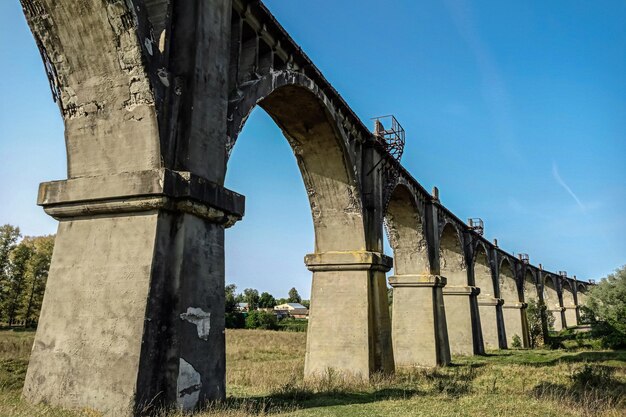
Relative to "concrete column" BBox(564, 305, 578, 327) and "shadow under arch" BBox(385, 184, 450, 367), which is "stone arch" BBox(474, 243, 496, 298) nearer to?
"shadow under arch" BBox(385, 184, 450, 367)

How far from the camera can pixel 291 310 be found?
343ft

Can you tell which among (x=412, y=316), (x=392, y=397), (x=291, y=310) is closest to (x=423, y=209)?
(x=412, y=316)

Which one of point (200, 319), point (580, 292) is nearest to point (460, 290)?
point (200, 319)

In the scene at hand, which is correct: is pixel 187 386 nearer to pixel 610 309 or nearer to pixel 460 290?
pixel 460 290

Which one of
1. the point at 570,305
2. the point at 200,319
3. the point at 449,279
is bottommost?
the point at 200,319

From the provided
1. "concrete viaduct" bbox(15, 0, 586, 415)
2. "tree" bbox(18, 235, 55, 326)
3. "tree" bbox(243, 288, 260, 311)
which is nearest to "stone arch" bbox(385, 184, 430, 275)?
"concrete viaduct" bbox(15, 0, 586, 415)

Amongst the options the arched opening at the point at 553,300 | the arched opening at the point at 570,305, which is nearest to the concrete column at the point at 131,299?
the arched opening at the point at 553,300

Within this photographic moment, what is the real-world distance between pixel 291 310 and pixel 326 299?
9538 cm

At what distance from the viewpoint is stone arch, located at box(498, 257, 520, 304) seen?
33.6 meters

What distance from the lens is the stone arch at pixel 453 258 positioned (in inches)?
903

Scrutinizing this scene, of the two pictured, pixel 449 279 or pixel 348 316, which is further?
pixel 449 279

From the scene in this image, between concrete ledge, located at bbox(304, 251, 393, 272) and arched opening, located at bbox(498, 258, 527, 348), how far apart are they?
2292cm

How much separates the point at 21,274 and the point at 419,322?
1430 inches

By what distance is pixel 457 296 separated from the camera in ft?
74.0
